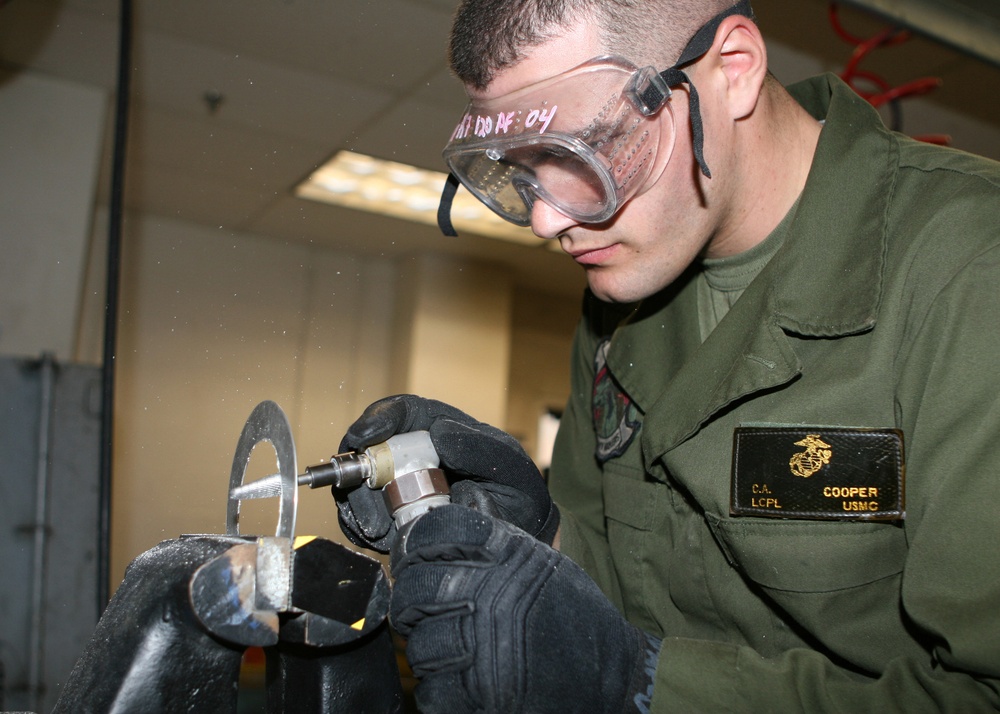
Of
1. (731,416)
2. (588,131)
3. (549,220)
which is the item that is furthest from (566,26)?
(731,416)

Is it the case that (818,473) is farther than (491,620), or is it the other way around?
(818,473)

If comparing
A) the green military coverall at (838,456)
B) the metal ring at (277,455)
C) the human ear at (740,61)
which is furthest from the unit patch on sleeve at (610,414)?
the metal ring at (277,455)

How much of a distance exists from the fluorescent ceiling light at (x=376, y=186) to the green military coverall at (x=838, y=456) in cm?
68

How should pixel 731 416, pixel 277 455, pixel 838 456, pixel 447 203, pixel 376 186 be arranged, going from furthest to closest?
pixel 376 186
pixel 447 203
pixel 731 416
pixel 838 456
pixel 277 455

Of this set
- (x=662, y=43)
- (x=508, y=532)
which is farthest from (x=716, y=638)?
(x=662, y=43)

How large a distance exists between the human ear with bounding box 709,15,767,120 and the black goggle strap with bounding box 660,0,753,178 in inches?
0.6

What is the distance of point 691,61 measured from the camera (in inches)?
37.9

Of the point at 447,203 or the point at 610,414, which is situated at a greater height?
the point at 447,203

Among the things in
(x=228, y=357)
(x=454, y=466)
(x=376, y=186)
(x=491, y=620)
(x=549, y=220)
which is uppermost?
(x=376, y=186)

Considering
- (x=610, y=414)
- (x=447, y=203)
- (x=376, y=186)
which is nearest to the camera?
(x=447, y=203)

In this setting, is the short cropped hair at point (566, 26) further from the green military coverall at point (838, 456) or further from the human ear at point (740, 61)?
the green military coverall at point (838, 456)

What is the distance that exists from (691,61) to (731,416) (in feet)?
1.48

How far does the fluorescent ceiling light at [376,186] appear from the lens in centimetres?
146

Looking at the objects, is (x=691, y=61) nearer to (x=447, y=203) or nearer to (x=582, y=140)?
(x=582, y=140)
